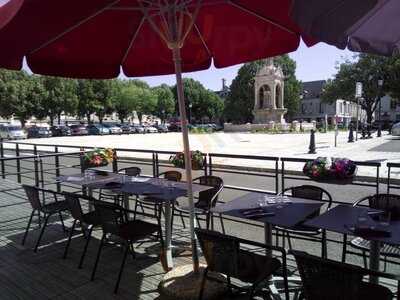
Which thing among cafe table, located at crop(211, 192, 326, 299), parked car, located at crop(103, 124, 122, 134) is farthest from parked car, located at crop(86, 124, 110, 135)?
cafe table, located at crop(211, 192, 326, 299)

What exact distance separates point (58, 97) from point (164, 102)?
99.2 ft

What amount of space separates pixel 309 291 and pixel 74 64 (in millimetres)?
3763

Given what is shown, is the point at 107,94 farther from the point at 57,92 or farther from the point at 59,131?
the point at 59,131

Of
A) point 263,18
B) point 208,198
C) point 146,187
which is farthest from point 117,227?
point 263,18

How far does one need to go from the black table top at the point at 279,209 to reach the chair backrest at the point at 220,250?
626mm

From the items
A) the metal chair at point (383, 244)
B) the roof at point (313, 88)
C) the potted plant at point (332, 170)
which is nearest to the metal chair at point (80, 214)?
the potted plant at point (332, 170)

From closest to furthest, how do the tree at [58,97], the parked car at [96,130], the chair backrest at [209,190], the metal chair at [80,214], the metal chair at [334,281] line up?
the metal chair at [334,281]
the metal chair at [80,214]
the chair backrest at [209,190]
the parked car at [96,130]
the tree at [58,97]

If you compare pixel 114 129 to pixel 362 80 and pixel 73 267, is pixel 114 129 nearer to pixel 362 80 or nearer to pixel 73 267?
pixel 362 80

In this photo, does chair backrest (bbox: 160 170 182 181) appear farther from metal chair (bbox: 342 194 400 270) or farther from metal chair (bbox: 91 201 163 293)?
metal chair (bbox: 342 194 400 270)

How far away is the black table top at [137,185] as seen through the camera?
15.0ft

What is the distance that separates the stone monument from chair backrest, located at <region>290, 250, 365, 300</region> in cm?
4481

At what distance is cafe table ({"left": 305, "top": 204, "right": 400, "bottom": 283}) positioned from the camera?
8.98 feet

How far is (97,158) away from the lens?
6.38 meters

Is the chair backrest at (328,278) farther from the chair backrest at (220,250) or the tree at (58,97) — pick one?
the tree at (58,97)
